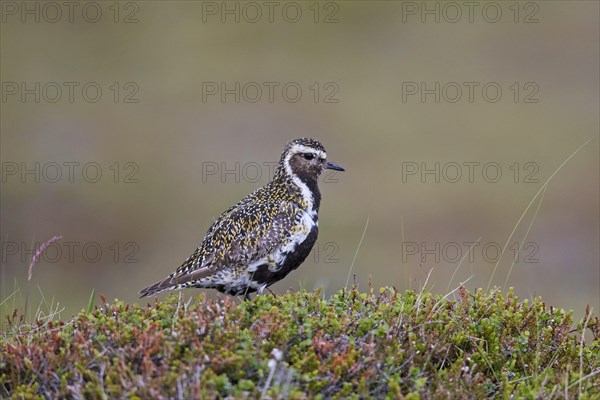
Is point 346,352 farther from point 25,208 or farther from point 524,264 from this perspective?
point 25,208

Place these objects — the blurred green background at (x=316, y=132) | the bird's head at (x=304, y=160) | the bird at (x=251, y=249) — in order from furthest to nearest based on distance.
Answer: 1. the blurred green background at (x=316, y=132)
2. the bird's head at (x=304, y=160)
3. the bird at (x=251, y=249)

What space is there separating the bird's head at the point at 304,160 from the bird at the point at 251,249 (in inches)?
11.0

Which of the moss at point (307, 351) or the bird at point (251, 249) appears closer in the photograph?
the moss at point (307, 351)

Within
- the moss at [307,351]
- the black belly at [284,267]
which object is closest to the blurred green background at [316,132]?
the black belly at [284,267]

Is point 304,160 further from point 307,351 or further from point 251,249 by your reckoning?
point 307,351

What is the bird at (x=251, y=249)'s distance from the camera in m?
8.58

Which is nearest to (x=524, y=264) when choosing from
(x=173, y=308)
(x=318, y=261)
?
(x=318, y=261)

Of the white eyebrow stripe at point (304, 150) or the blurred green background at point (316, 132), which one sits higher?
the white eyebrow stripe at point (304, 150)

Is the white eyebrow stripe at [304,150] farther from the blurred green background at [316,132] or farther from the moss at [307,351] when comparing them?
the blurred green background at [316,132]

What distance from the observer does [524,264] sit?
2061 cm

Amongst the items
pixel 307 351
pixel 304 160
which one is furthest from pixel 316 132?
pixel 307 351

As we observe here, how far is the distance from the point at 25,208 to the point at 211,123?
4594 millimetres

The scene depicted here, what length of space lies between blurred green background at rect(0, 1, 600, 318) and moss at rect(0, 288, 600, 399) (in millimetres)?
11190

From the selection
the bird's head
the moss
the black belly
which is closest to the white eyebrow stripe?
the bird's head
